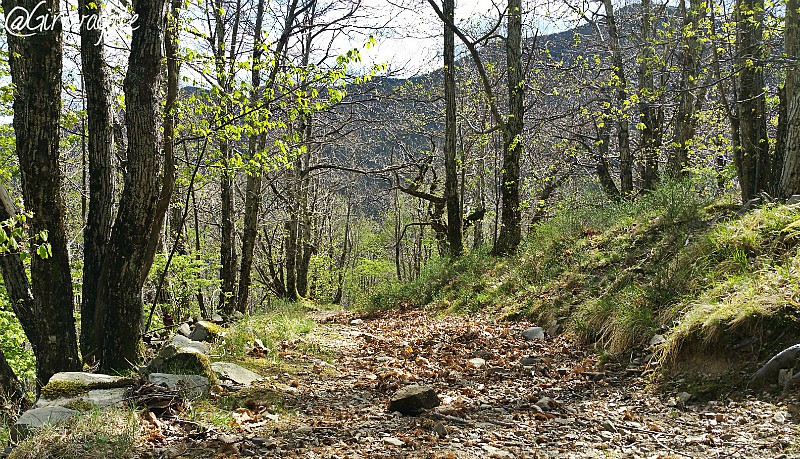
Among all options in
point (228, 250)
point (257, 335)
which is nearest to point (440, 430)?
A: point (257, 335)

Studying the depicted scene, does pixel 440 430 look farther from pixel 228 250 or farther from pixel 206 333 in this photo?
pixel 228 250

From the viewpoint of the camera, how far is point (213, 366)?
476 centimetres

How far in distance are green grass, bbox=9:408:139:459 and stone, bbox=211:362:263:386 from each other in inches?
52.0

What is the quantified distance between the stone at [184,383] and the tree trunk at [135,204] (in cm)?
150

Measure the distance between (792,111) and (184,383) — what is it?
7.37 m

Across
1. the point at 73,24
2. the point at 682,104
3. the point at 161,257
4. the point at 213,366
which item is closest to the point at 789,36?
the point at 682,104

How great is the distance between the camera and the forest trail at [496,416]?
10.7ft

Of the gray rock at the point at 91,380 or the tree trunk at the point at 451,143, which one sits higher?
the tree trunk at the point at 451,143

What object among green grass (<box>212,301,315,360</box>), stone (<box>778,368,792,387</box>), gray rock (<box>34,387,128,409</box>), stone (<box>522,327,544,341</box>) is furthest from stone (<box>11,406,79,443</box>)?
stone (<box>522,327,544,341</box>)

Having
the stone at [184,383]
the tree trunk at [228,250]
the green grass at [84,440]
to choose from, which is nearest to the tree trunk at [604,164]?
the tree trunk at [228,250]

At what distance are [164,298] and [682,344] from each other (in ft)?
40.6

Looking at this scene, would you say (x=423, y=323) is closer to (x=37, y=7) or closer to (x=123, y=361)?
(x=123, y=361)

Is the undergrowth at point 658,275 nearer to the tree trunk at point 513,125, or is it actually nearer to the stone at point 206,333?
the tree trunk at point 513,125

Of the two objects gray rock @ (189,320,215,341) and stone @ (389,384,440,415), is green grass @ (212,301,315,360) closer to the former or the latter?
→ gray rock @ (189,320,215,341)
